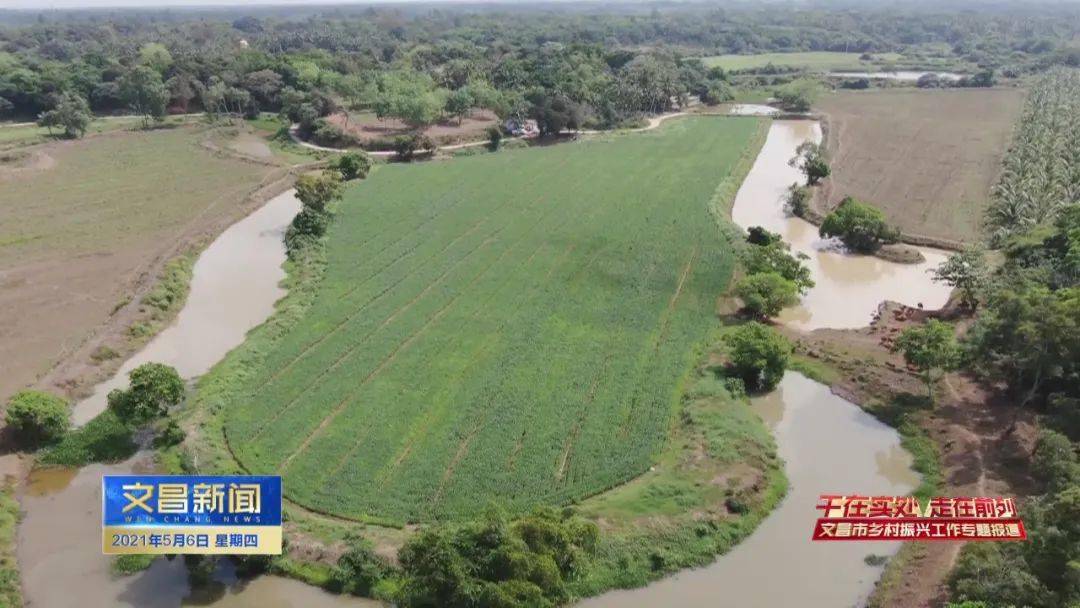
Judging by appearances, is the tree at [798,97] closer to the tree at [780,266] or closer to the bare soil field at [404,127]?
the bare soil field at [404,127]

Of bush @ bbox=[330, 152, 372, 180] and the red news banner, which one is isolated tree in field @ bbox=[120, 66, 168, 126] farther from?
the red news banner

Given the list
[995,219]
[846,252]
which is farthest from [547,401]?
[995,219]

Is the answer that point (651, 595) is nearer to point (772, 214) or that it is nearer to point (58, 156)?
point (772, 214)

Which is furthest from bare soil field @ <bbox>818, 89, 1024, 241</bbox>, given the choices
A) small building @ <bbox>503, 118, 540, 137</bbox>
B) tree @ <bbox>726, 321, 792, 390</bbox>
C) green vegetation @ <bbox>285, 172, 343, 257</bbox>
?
green vegetation @ <bbox>285, 172, 343, 257</bbox>

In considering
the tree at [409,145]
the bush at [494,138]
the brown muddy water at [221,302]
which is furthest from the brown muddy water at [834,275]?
the tree at [409,145]

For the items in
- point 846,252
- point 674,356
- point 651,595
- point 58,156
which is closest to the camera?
point 651,595

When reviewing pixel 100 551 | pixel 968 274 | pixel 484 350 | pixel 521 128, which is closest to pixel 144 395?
pixel 100 551

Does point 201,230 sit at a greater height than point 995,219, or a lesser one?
lesser

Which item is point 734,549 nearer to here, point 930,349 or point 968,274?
point 930,349
